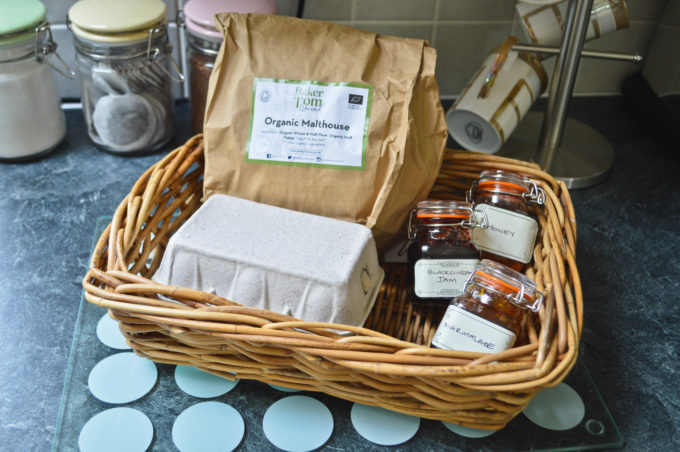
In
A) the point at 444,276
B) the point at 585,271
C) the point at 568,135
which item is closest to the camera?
the point at 444,276

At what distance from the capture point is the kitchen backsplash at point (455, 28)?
1008 millimetres

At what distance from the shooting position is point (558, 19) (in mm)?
862

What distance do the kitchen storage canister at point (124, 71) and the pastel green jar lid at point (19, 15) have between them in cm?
4

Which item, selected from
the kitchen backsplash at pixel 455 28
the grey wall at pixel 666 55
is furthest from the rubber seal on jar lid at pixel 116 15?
the grey wall at pixel 666 55

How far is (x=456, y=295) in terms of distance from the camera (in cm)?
63

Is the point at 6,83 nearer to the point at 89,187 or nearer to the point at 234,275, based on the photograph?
the point at 89,187

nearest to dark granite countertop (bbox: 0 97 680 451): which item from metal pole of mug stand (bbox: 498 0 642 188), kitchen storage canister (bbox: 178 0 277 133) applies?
metal pole of mug stand (bbox: 498 0 642 188)

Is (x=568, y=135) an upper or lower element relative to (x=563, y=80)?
lower

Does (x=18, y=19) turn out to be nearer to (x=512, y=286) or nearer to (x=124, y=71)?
(x=124, y=71)

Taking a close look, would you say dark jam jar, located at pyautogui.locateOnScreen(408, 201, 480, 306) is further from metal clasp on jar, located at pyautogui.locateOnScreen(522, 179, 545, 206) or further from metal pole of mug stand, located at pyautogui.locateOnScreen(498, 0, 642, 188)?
metal pole of mug stand, located at pyautogui.locateOnScreen(498, 0, 642, 188)

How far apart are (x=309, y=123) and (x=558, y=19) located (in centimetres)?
41

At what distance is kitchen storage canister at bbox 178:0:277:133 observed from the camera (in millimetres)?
836

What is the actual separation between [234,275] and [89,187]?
0.41m

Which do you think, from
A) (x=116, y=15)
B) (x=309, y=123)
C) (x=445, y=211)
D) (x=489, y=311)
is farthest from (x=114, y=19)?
(x=489, y=311)
